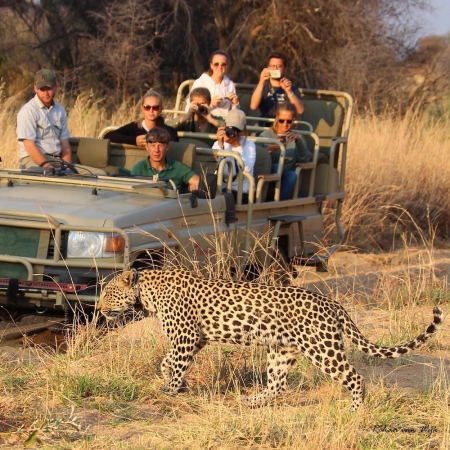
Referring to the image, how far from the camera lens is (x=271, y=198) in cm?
866

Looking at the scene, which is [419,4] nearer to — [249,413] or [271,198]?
[271,198]

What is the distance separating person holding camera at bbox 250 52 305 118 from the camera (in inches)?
395

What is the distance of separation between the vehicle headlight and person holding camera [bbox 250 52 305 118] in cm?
401

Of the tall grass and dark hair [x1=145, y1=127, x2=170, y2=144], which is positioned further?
the tall grass

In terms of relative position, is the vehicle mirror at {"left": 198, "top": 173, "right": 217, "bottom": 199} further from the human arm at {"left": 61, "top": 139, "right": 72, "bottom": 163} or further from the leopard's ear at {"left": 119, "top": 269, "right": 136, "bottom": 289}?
the leopard's ear at {"left": 119, "top": 269, "right": 136, "bottom": 289}

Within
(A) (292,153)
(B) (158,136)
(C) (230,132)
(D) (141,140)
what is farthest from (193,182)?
(A) (292,153)

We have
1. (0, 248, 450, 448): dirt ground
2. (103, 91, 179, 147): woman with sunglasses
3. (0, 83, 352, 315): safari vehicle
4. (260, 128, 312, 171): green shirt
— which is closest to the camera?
(0, 248, 450, 448): dirt ground

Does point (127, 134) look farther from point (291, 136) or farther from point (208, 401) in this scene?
point (208, 401)

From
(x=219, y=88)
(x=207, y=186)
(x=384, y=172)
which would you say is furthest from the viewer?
(x=384, y=172)

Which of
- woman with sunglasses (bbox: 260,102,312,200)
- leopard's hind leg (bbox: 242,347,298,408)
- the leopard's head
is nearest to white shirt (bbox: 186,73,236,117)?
woman with sunglasses (bbox: 260,102,312,200)

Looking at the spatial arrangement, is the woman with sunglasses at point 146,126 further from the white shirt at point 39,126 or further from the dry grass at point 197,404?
the dry grass at point 197,404

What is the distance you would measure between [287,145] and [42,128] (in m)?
2.16

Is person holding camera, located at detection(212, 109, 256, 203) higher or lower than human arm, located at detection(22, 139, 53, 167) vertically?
higher

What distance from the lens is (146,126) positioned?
8555mm
